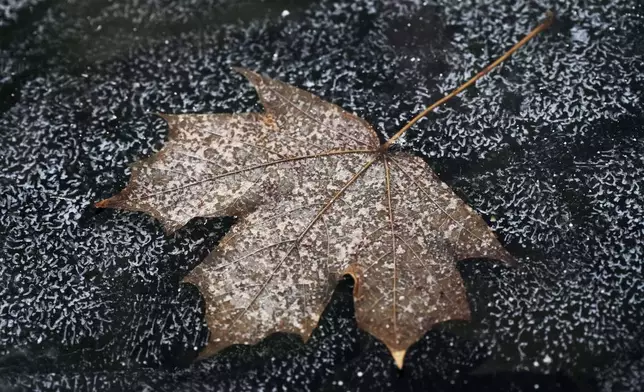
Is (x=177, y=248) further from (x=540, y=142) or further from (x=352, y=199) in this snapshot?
(x=540, y=142)

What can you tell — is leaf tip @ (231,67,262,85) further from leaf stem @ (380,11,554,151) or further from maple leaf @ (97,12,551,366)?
leaf stem @ (380,11,554,151)

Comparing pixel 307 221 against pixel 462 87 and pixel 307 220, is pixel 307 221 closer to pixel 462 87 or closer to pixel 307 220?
pixel 307 220

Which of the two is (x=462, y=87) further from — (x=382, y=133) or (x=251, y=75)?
(x=251, y=75)

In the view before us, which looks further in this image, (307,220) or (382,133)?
(382,133)

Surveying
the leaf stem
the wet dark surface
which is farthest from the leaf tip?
the leaf stem

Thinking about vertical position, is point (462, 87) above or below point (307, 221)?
above

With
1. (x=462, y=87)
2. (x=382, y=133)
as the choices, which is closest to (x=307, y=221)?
(x=382, y=133)
